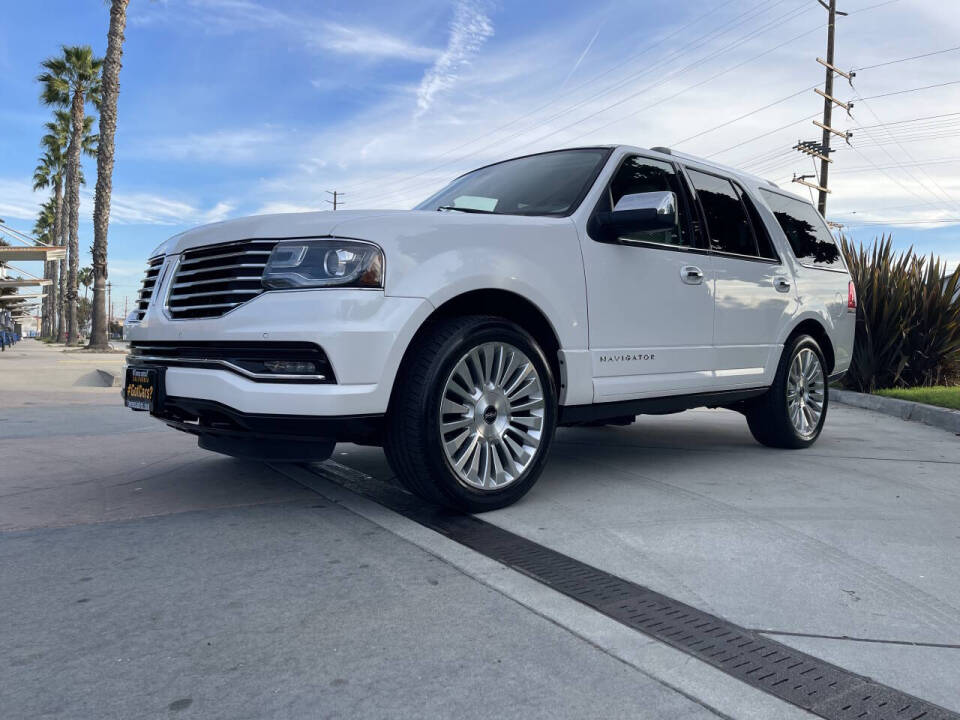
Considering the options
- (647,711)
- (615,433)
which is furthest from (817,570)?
(615,433)

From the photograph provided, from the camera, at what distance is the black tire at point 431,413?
335 centimetres

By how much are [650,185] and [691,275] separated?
57 centimetres

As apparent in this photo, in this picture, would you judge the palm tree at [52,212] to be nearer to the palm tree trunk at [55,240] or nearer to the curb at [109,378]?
the palm tree trunk at [55,240]

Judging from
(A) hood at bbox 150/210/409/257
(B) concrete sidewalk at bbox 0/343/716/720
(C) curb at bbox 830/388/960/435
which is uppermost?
(A) hood at bbox 150/210/409/257

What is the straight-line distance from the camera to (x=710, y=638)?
7.55ft

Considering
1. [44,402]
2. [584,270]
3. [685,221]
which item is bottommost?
[44,402]

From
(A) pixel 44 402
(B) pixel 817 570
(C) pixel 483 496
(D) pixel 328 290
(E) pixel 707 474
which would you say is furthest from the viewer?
(A) pixel 44 402

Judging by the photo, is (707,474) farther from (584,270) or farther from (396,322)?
(396,322)

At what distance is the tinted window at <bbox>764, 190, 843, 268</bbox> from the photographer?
5.83 metres

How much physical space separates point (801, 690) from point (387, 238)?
7.20 feet

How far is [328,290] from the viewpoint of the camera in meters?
3.20

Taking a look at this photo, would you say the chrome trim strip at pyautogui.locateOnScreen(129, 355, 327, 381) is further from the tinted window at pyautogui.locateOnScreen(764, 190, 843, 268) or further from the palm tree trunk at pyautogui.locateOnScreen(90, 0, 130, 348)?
the palm tree trunk at pyautogui.locateOnScreen(90, 0, 130, 348)

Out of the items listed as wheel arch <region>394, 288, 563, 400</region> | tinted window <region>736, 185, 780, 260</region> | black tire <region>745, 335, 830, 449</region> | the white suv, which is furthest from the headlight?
black tire <region>745, 335, 830, 449</region>

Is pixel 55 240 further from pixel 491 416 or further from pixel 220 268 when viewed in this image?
pixel 491 416
